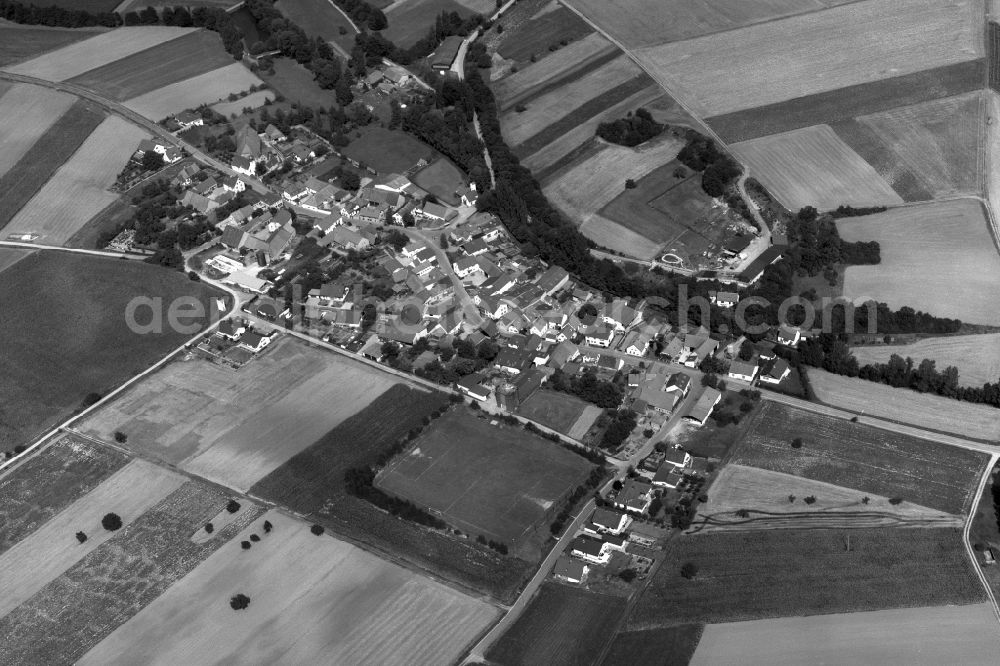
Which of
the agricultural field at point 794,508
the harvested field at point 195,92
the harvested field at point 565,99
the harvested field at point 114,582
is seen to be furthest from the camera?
the harvested field at point 195,92

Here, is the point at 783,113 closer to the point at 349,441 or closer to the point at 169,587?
the point at 349,441

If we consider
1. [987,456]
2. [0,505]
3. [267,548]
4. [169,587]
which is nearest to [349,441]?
[267,548]

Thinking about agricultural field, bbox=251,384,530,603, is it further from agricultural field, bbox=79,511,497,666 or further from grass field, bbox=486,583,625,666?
grass field, bbox=486,583,625,666

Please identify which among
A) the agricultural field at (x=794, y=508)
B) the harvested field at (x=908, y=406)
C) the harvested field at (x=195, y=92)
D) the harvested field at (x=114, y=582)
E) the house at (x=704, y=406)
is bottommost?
the harvested field at (x=114, y=582)

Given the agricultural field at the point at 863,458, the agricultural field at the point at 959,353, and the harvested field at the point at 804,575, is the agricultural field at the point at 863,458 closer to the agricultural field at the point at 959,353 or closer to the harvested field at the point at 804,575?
the harvested field at the point at 804,575

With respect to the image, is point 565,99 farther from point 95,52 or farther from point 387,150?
point 95,52

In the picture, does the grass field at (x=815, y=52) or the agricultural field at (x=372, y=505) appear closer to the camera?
the agricultural field at (x=372, y=505)

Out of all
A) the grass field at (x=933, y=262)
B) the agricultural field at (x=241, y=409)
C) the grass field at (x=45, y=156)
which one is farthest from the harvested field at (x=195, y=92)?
the grass field at (x=933, y=262)
